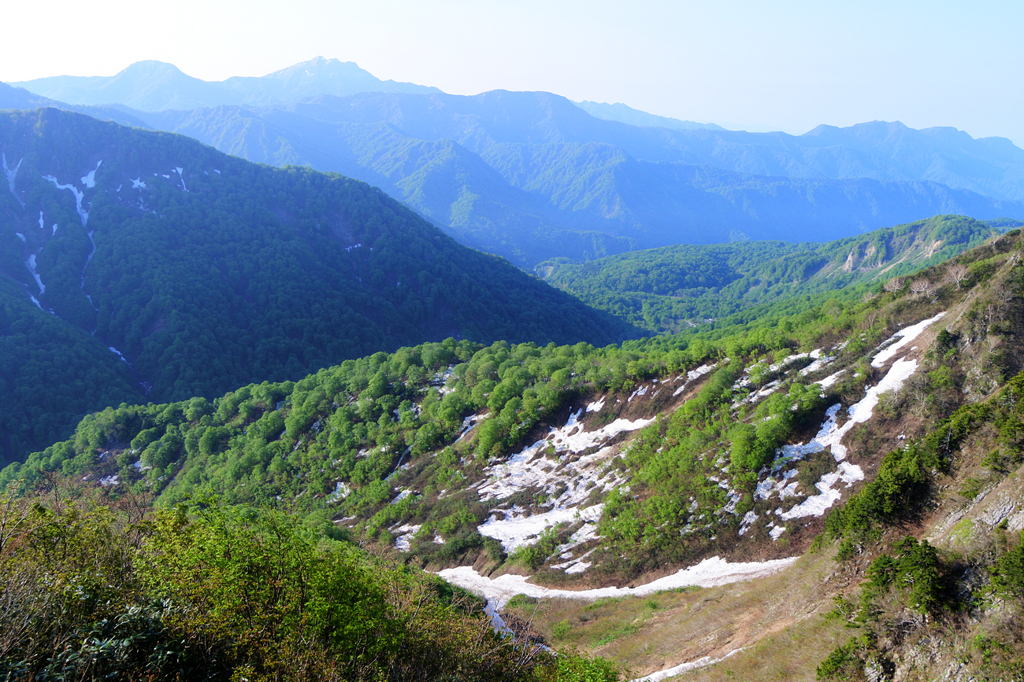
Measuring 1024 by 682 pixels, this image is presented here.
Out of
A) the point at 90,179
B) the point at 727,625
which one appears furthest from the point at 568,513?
the point at 90,179

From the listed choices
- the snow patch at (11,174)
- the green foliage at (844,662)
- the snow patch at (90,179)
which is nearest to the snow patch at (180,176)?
the snow patch at (90,179)

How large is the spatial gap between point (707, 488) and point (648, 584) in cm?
653

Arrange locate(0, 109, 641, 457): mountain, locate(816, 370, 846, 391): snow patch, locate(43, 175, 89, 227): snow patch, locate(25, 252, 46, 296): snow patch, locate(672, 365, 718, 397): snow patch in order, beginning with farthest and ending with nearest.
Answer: locate(43, 175, 89, 227): snow patch < locate(25, 252, 46, 296): snow patch < locate(0, 109, 641, 457): mountain < locate(672, 365, 718, 397): snow patch < locate(816, 370, 846, 391): snow patch

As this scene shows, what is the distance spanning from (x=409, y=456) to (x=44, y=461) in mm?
59915

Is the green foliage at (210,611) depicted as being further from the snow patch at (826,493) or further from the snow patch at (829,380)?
the snow patch at (829,380)

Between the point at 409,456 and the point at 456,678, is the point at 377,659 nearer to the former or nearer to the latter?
the point at 456,678

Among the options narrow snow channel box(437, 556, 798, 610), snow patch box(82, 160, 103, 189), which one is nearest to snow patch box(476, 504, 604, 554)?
narrow snow channel box(437, 556, 798, 610)

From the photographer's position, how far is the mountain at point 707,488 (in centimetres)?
1559

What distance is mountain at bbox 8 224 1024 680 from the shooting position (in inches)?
614

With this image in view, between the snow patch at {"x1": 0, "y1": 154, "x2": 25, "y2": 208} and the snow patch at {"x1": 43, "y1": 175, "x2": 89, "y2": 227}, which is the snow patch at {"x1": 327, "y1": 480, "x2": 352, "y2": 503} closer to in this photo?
the snow patch at {"x1": 43, "y1": 175, "x2": 89, "y2": 227}

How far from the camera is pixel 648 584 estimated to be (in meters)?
28.7

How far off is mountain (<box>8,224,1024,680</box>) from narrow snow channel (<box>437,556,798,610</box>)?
0.16m

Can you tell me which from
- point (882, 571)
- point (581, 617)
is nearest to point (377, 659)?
point (581, 617)

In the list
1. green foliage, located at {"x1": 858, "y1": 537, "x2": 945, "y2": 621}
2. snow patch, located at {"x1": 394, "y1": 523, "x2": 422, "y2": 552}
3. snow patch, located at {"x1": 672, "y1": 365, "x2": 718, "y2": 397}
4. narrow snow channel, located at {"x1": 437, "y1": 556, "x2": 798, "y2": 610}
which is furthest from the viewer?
snow patch, located at {"x1": 672, "y1": 365, "x2": 718, "y2": 397}
